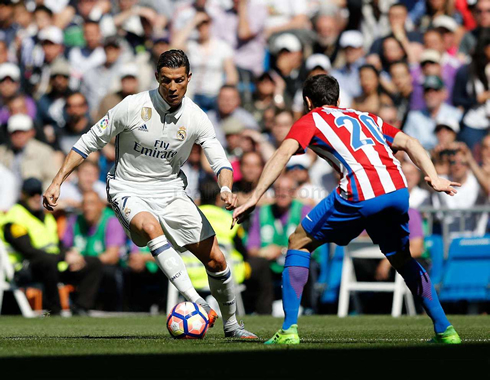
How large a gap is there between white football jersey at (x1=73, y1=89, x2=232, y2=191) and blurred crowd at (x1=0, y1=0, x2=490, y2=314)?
16.2ft

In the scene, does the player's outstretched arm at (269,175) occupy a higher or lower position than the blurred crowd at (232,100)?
lower

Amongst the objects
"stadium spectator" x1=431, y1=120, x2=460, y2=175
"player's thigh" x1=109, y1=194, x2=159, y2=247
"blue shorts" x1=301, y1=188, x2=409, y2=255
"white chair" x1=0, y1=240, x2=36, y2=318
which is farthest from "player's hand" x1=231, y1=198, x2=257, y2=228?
"white chair" x1=0, y1=240, x2=36, y2=318

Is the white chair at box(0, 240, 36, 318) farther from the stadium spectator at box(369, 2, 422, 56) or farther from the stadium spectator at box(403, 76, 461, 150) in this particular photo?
the stadium spectator at box(369, 2, 422, 56)

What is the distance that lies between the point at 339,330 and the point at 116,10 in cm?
1152

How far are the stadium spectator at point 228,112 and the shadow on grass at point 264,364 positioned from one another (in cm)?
923

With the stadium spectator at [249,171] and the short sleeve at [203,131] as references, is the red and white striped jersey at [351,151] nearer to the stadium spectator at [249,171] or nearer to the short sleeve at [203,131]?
the short sleeve at [203,131]

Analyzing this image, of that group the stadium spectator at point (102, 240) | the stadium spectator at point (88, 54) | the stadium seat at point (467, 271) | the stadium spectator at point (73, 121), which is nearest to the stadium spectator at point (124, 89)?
the stadium spectator at point (73, 121)

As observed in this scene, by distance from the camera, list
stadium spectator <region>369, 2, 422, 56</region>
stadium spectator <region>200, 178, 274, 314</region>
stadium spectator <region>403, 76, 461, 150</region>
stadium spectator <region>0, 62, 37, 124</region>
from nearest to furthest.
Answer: stadium spectator <region>200, 178, 274, 314</region>, stadium spectator <region>403, 76, 461, 150</region>, stadium spectator <region>369, 2, 422, 56</region>, stadium spectator <region>0, 62, 37, 124</region>

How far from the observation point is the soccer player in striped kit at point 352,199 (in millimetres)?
7617

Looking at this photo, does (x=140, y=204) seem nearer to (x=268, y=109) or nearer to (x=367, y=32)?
(x=268, y=109)


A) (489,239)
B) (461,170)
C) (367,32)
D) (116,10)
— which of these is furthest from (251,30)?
(489,239)

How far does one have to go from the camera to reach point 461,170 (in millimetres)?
14234

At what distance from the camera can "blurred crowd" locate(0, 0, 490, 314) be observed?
1434 cm

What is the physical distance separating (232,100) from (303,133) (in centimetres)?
858
